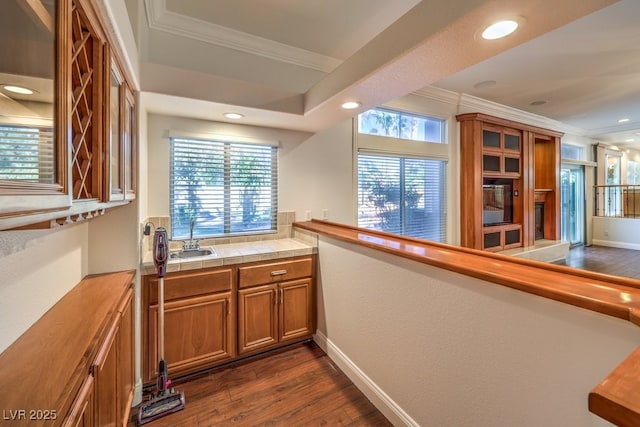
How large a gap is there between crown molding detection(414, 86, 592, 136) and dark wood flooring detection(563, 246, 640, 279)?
2790 millimetres

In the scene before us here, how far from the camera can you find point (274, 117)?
8.61 ft

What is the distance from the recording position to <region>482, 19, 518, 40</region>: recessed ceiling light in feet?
4.00

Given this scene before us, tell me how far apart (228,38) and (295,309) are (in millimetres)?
2634

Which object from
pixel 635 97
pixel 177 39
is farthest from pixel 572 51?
pixel 177 39

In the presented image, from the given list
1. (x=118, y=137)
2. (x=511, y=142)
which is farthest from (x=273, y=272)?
(x=511, y=142)

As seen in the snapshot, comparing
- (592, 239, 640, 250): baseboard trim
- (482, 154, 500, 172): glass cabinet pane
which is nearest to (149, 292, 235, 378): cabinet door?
(482, 154, 500, 172): glass cabinet pane

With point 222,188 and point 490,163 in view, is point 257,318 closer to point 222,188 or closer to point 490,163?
point 222,188

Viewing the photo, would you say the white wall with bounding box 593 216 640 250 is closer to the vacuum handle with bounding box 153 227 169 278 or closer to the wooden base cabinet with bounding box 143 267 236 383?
the wooden base cabinet with bounding box 143 267 236 383

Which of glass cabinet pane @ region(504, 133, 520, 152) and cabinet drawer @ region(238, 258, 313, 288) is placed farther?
glass cabinet pane @ region(504, 133, 520, 152)

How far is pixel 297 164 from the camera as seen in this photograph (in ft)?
10.5

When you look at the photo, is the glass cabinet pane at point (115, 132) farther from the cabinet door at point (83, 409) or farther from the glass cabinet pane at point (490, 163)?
the glass cabinet pane at point (490, 163)

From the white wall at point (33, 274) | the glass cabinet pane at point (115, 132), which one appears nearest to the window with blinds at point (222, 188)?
the white wall at point (33, 274)

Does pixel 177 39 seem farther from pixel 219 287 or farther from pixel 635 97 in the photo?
pixel 635 97

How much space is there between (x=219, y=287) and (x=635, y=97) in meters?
6.83
